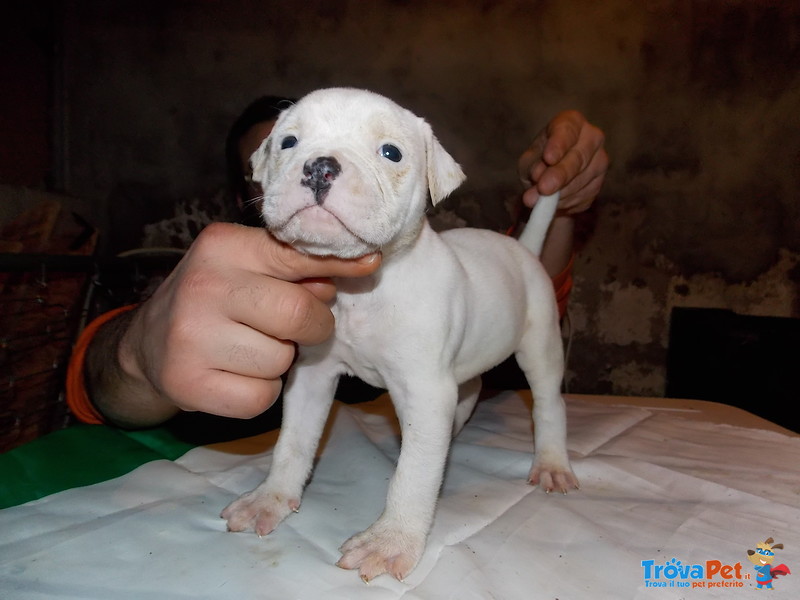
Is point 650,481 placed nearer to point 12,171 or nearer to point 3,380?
point 3,380

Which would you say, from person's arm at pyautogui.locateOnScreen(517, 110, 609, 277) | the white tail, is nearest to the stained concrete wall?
person's arm at pyautogui.locateOnScreen(517, 110, 609, 277)

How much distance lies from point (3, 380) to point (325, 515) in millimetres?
2104

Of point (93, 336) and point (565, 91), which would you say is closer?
point (93, 336)

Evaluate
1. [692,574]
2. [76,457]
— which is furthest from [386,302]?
[76,457]

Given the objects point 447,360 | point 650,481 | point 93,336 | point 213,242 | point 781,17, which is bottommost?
point 650,481

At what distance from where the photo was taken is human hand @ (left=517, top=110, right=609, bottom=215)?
2389 mm

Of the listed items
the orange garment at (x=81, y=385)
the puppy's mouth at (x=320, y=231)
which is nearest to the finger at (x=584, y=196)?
the puppy's mouth at (x=320, y=231)

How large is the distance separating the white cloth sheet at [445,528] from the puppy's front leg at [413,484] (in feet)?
0.17

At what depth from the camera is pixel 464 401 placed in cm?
233

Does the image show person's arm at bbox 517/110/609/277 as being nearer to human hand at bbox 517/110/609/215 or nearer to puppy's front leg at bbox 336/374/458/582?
human hand at bbox 517/110/609/215

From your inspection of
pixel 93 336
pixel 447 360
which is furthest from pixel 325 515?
pixel 93 336

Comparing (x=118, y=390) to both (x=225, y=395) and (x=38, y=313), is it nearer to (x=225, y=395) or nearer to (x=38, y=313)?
(x=225, y=395)

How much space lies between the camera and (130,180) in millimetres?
5438

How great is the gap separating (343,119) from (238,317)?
0.52m
